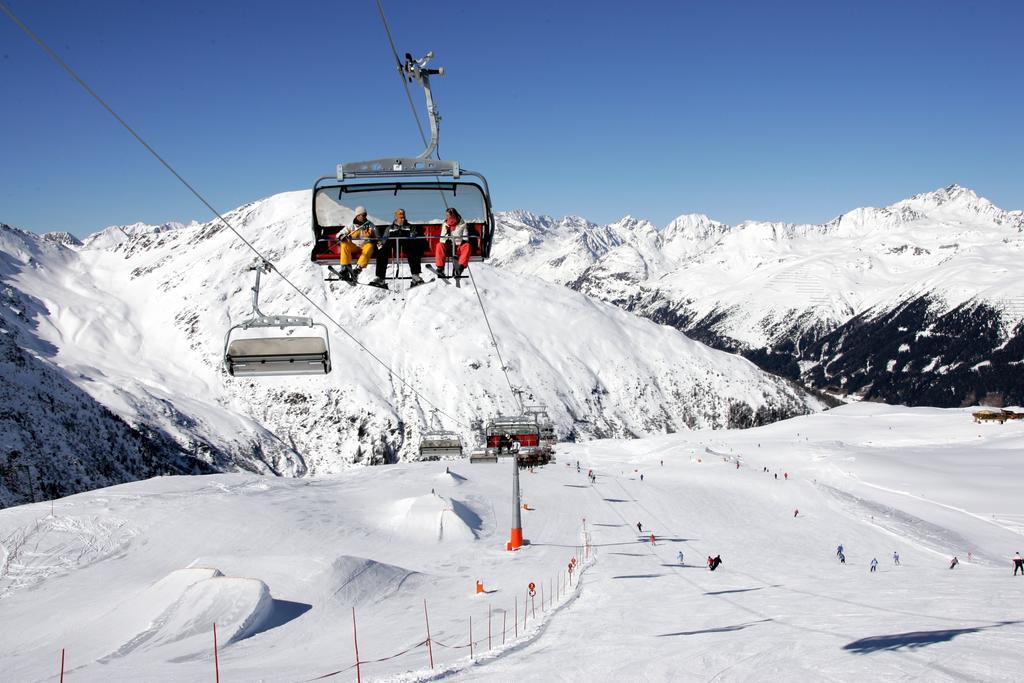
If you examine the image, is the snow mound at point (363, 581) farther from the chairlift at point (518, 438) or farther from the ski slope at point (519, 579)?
the chairlift at point (518, 438)

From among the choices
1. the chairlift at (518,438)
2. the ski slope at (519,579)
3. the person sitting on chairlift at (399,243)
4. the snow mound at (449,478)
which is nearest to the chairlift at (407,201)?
the person sitting on chairlift at (399,243)

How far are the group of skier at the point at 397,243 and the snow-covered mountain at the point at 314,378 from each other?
309 feet

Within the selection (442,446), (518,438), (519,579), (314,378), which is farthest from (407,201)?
(314,378)

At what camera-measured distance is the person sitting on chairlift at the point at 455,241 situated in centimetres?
1351

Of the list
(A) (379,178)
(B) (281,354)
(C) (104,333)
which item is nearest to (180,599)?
(B) (281,354)

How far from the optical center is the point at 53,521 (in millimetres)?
36812

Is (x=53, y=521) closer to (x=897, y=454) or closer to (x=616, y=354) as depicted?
(x=897, y=454)

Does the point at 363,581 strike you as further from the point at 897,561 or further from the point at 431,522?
the point at 897,561

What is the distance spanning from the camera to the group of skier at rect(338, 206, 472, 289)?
13.4 meters

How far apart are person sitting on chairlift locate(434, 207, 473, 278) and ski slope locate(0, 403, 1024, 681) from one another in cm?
857

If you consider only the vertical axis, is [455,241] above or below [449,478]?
above

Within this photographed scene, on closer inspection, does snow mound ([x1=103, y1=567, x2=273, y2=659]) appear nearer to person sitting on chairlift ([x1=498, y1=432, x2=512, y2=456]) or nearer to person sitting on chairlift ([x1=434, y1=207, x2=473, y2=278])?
person sitting on chairlift ([x1=434, y1=207, x2=473, y2=278])

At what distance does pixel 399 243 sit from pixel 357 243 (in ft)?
2.65

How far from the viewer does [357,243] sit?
13.5 m
